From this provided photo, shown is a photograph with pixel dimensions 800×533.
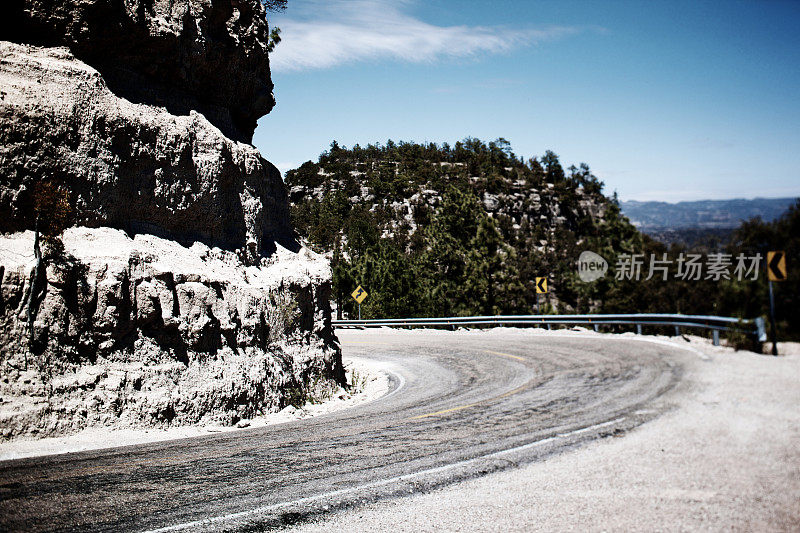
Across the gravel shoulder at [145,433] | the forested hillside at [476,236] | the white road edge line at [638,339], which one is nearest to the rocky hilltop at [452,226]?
the forested hillside at [476,236]

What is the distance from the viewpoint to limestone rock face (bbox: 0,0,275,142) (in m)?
10.2

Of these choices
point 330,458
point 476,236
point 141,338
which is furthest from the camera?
point 476,236

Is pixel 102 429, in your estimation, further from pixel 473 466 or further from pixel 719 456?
pixel 719 456

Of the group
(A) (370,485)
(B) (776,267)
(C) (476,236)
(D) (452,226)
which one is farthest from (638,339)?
(D) (452,226)

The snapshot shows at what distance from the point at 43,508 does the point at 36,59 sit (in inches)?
336

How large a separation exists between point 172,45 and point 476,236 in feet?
108

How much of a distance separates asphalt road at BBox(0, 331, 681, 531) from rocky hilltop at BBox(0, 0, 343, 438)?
5.97 ft

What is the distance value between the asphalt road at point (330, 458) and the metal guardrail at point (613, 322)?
5.17 feet

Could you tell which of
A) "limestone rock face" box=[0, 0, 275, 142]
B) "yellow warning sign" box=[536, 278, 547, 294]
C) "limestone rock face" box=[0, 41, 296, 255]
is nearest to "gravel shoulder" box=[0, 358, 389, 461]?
"limestone rock face" box=[0, 41, 296, 255]

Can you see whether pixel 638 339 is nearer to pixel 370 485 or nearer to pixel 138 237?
pixel 370 485

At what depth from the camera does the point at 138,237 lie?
10.7 metres

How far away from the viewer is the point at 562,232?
11775 cm

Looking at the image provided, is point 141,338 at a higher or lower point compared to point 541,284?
lower

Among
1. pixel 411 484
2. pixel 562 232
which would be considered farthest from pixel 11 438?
pixel 562 232
